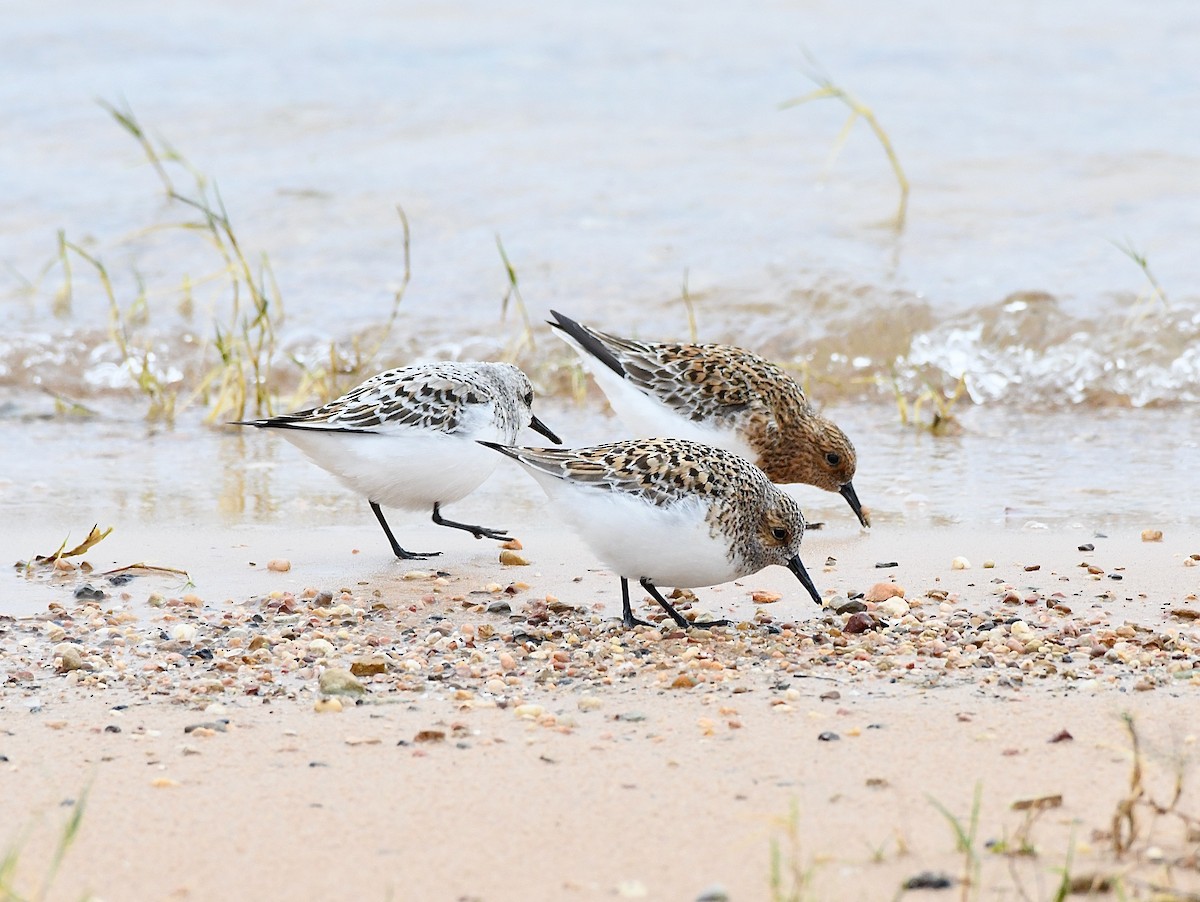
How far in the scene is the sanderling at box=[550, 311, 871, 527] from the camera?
7.25m

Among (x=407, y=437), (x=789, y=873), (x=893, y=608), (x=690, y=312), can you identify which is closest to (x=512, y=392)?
(x=407, y=437)

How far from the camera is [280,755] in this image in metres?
3.77

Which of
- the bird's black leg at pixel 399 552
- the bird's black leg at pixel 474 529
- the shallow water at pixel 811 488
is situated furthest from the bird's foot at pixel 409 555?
the shallow water at pixel 811 488

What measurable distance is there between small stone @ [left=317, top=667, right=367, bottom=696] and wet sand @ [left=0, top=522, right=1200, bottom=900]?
1.2 inches

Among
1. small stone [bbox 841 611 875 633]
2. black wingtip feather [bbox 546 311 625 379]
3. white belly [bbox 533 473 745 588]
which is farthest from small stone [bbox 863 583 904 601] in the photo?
black wingtip feather [bbox 546 311 625 379]

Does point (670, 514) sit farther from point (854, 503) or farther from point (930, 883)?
point (930, 883)

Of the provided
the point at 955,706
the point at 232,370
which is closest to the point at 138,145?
the point at 232,370

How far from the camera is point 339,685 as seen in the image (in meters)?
4.27

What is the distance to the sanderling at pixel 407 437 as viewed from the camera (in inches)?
240

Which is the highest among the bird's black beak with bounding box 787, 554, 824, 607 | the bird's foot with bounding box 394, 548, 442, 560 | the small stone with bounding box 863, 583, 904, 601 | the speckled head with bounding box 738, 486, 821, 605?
the speckled head with bounding box 738, 486, 821, 605

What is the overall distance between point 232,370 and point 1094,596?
5045 mm

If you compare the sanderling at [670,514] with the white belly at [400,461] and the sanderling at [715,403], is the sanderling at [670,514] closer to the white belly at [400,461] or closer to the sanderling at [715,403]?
the white belly at [400,461]

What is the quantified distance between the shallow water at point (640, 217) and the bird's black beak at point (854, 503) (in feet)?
Result: 0.29

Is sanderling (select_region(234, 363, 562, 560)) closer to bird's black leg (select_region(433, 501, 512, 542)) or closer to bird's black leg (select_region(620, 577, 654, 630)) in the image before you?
bird's black leg (select_region(433, 501, 512, 542))
